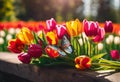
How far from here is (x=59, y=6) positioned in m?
35.9

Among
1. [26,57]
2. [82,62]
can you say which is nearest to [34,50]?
[26,57]

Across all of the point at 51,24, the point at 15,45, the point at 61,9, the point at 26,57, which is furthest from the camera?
the point at 61,9

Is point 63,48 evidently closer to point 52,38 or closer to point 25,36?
point 52,38

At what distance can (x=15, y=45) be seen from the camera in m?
2.76

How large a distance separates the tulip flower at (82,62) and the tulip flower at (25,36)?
466 millimetres

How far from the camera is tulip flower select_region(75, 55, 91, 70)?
252cm

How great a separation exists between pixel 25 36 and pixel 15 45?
0.34 ft

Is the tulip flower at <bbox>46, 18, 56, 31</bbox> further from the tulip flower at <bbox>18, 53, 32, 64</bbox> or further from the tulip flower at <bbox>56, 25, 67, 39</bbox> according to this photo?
the tulip flower at <bbox>18, 53, 32, 64</bbox>

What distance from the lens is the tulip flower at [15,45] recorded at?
2.74 metres

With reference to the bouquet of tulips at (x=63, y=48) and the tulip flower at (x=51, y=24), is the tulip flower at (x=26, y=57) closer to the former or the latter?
the bouquet of tulips at (x=63, y=48)

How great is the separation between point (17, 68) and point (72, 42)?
0.51 metres

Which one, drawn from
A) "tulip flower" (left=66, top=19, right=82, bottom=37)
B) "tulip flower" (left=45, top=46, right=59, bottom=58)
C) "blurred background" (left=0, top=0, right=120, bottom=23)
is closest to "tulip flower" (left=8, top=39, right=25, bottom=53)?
"tulip flower" (left=45, top=46, right=59, bottom=58)

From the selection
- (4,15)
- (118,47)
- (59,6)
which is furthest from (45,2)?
(118,47)

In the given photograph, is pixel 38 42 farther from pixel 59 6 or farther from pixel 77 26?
pixel 59 6
